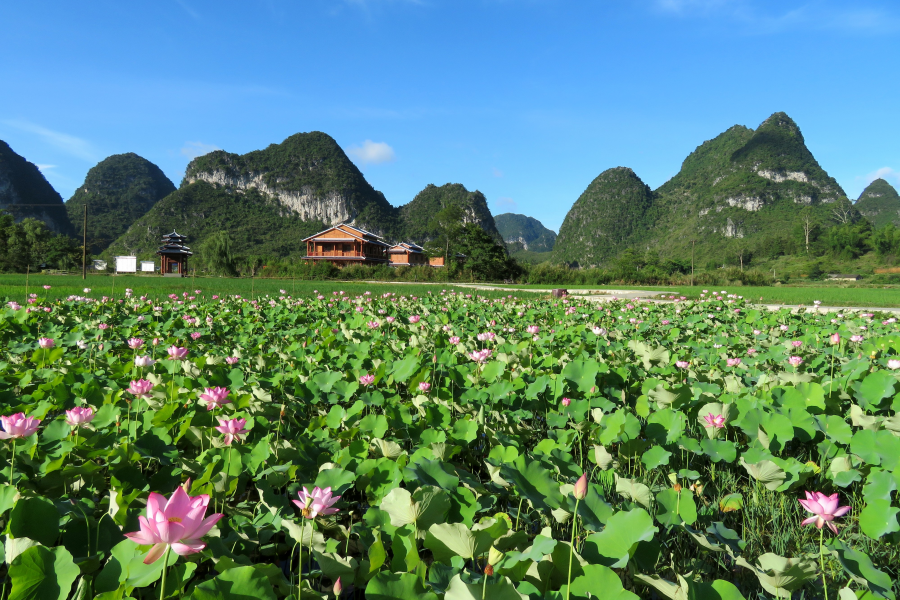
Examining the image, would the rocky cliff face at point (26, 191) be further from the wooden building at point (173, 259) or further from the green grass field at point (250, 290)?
the green grass field at point (250, 290)

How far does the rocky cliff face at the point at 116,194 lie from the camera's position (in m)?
92.8

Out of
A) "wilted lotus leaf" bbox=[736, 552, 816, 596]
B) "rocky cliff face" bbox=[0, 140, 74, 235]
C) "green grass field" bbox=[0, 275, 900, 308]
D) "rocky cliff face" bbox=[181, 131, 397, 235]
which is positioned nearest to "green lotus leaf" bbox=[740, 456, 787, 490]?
"wilted lotus leaf" bbox=[736, 552, 816, 596]

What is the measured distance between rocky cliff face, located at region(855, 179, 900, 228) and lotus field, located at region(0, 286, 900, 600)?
107247 millimetres

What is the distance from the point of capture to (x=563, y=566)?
887mm

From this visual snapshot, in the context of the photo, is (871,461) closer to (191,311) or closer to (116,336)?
(116,336)

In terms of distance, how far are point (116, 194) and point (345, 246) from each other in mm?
90062

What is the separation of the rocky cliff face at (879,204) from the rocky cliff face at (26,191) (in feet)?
471

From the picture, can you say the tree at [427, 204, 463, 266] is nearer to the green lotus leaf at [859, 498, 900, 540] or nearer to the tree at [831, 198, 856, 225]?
the green lotus leaf at [859, 498, 900, 540]

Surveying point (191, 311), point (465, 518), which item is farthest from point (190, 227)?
point (465, 518)

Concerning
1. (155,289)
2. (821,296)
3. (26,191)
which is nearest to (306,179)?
(26,191)

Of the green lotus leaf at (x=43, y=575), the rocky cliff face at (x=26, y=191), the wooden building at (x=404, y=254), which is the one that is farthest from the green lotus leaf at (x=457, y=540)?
the rocky cliff face at (x=26, y=191)

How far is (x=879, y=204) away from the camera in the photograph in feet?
308

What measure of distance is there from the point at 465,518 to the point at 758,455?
1.01 meters

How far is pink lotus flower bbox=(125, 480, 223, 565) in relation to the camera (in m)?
0.63
